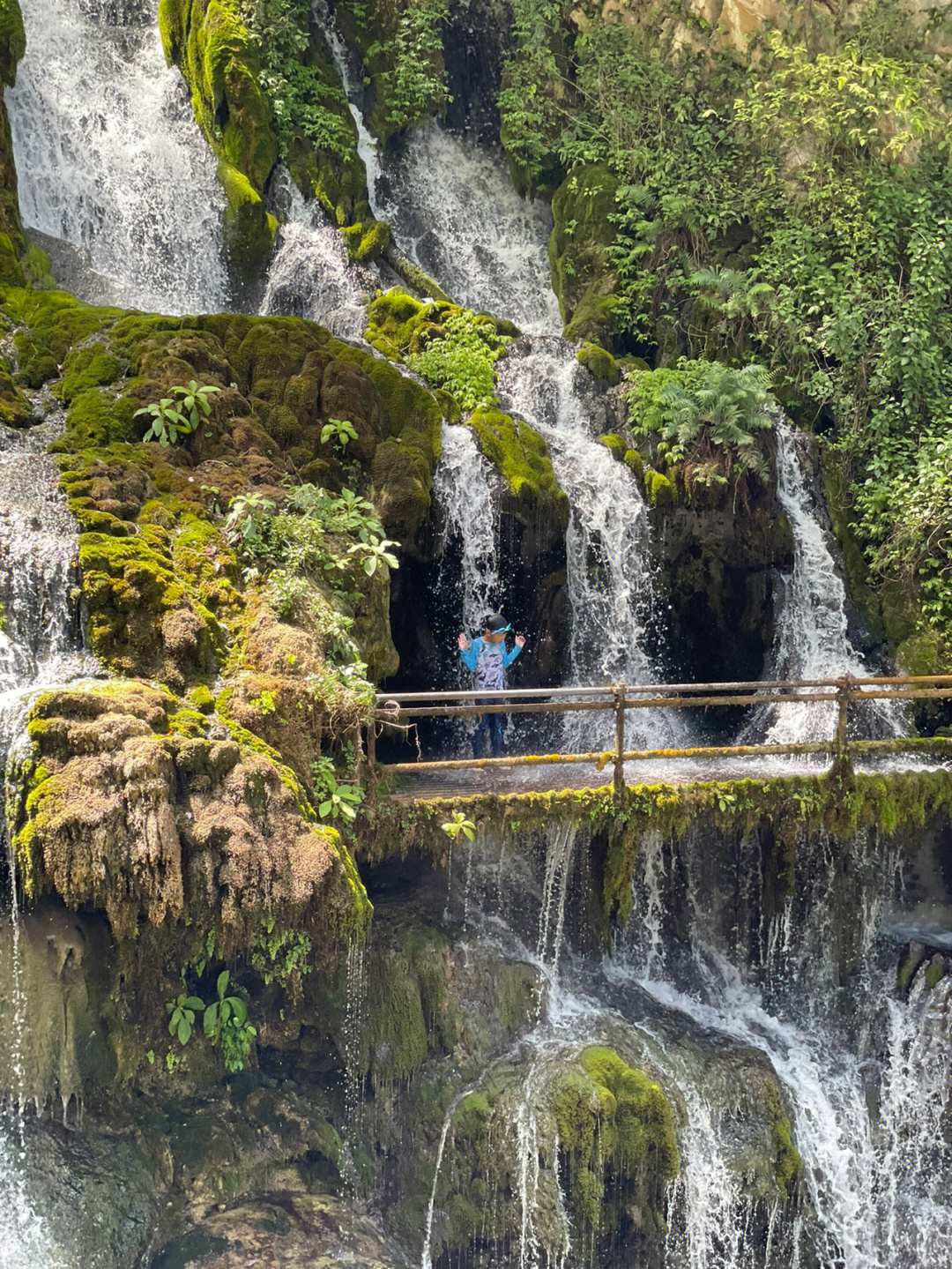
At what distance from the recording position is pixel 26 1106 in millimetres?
7473

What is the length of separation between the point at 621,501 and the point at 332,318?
4813mm

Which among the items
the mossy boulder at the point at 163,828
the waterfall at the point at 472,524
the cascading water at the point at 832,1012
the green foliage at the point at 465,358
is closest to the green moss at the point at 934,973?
the cascading water at the point at 832,1012

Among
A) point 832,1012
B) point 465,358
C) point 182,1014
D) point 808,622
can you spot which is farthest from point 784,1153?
point 465,358

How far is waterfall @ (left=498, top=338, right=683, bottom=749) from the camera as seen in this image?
1255 cm

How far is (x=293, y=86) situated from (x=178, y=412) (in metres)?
8.79

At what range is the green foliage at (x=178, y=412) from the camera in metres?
10.0

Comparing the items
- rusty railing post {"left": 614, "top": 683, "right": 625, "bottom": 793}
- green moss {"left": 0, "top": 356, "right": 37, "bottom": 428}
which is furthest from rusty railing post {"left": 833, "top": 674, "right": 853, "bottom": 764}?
green moss {"left": 0, "top": 356, "right": 37, "bottom": 428}

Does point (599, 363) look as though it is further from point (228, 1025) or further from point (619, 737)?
point (228, 1025)

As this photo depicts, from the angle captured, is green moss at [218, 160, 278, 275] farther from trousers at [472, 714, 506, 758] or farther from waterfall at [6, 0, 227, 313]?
trousers at [472, 714, 506, 758]

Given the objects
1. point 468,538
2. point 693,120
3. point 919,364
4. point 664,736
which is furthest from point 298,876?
point 693,120

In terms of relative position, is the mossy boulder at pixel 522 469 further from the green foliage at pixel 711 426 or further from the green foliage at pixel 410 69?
the green foliage at pixel 410 69

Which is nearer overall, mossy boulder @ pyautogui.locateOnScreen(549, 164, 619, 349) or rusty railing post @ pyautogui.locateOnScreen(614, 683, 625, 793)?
rusty railing post @ pyautogui.locateOnScreen(614, 683, 625, 793)

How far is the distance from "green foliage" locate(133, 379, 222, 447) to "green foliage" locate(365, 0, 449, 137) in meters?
9.24

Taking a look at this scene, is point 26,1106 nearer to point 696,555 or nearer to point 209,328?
point 209,328
